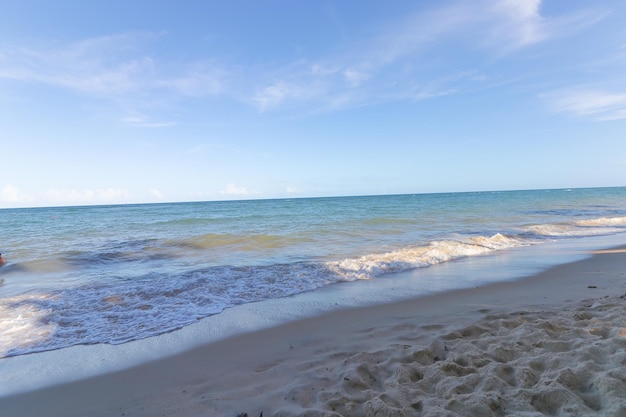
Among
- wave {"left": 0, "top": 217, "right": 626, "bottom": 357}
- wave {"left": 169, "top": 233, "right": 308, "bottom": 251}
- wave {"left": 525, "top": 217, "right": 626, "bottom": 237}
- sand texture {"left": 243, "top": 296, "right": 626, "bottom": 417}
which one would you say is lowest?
wave {"left": 525, "top": 217, "right": 626, "bottom": 237}

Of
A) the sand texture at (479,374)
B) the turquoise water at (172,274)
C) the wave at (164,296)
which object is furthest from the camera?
the turquoise water at (172,274)

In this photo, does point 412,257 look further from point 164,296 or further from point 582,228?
point 582,228

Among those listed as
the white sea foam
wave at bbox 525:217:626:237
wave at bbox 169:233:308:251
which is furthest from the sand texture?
wave at bbox 525:217:626:237

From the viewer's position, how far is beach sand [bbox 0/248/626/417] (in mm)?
2549

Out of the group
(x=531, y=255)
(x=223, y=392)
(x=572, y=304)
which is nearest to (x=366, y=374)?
(x=223, y=392)

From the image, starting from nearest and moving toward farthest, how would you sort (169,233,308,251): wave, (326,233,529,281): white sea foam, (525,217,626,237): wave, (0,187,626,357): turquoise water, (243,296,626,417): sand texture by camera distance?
(243,296,626,417): sand texture → (0,187,626,357): turquoise water → (326,233,529,281): white sea foam → (169,233,308,251): wave → (525,217,626,237): wave

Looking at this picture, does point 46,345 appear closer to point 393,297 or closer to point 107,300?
point 107,300

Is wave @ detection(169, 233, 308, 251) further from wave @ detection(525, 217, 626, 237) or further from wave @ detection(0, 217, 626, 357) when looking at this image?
wave @ detection(525, 217, 626, 237)

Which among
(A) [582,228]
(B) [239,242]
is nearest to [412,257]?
(B) [239,242]

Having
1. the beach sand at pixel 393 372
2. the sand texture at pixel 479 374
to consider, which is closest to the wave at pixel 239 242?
the beach sand at pixel 393 372

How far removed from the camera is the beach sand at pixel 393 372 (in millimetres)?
2549

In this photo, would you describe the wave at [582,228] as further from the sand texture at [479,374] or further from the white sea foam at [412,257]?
the sand texture at [479,374]

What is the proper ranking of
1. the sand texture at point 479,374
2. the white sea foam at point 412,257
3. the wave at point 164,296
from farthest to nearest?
the white sea foam at point 412,257, the wave at point 164,296, the sand texture at point 479,374

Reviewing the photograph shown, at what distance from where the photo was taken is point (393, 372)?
3.20m
